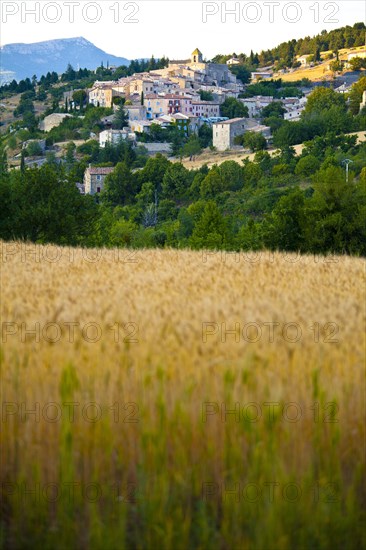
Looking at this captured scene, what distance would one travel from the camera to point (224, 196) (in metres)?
92.8

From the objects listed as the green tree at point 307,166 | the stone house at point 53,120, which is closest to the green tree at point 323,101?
the stone house at point 53,120

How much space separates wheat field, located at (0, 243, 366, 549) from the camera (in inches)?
179

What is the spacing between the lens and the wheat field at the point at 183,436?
179 inches

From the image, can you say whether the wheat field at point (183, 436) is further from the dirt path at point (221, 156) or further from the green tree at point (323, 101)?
the green tree at point (323, 101)

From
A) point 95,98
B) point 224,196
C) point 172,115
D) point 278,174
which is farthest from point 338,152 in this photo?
point 95,98

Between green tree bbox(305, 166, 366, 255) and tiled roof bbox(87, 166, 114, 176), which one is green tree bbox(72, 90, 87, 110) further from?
green tree bbox(305, 166, 366, 255)

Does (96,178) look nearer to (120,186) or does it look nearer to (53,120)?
(120,186)

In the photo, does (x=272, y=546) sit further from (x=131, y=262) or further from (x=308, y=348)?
(x=131, y=262)

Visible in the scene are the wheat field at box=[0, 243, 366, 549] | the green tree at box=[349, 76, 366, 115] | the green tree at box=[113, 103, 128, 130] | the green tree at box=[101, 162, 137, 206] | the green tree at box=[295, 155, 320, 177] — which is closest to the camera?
the wheat field at box=[0, 243, 366, 549]

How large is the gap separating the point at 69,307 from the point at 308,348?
194 centimetres

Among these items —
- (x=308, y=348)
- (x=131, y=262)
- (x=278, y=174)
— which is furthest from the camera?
(x=278, y=174)

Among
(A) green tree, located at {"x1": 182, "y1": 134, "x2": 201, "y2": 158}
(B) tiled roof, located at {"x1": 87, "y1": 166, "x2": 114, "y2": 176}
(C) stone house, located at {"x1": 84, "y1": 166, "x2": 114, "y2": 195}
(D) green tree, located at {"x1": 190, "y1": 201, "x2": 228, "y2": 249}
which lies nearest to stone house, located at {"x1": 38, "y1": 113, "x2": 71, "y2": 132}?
(A) green tree, located at {"x1": 182, "y1": 134, "x2": 201, "y2": 158}

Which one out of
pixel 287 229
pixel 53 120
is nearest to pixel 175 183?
pixel 53 120

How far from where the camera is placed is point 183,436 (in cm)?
480
